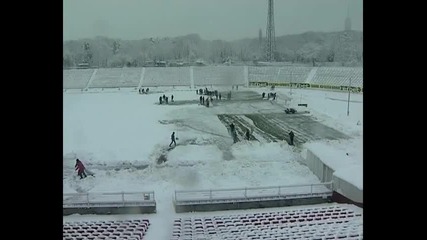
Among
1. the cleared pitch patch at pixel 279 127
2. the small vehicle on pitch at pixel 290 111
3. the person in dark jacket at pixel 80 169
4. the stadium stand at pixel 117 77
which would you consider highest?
the stadium stand at pixel 117 77

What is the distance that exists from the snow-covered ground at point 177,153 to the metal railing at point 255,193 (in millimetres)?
168

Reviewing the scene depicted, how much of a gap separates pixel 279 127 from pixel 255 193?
2.97m

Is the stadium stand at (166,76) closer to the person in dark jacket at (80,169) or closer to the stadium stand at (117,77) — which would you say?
the stadium stand at (117,77)

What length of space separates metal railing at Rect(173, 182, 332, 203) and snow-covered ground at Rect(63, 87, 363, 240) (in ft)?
0.55

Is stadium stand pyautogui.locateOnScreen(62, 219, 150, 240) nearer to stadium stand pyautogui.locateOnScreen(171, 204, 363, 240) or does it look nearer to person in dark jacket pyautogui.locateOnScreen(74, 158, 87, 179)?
stadium stand pyautogui.locateOnScreen(171, 204, 363, 240)

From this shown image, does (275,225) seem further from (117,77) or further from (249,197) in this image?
(117,77)

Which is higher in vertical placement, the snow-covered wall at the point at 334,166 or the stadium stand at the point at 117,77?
the stadium stand at the point at 117,77

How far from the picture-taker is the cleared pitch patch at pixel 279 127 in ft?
18.7

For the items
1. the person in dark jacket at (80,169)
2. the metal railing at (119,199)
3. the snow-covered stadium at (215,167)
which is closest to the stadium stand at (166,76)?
the snow-covered stadium at (215,167)

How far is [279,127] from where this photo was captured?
21.3 feet
